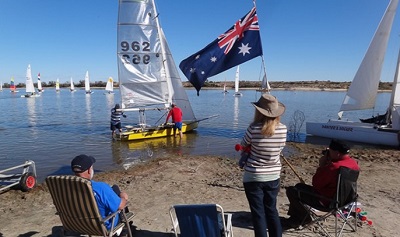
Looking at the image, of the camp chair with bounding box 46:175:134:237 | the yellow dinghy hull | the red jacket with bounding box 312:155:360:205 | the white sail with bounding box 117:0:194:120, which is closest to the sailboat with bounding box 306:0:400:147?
the yellow dinghy hull

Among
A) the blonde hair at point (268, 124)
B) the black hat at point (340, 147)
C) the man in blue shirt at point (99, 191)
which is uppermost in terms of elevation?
the blonde hair at point (268, 124)

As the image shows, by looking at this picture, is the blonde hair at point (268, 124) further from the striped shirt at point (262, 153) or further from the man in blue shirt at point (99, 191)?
the man in blue shirt at point (99, 191)

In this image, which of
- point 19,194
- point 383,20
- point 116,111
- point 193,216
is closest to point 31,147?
point 116,111

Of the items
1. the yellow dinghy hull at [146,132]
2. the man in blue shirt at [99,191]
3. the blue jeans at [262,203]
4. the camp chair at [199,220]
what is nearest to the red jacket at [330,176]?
the blue jeans at [262,203]

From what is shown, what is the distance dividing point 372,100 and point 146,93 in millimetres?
11567

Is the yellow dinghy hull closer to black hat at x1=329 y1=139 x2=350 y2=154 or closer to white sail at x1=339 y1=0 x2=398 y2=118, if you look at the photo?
white sail at x1=339 y1=0 x2=398 y2=118

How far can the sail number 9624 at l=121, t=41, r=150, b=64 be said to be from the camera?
1559cm

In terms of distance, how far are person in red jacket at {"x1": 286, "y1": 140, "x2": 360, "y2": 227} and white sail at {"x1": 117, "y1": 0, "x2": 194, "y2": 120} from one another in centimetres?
1286

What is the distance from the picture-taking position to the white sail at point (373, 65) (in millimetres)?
14914

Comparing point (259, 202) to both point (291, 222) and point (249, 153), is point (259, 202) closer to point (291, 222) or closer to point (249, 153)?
point (249, 153)

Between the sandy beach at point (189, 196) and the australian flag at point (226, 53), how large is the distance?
2837mm

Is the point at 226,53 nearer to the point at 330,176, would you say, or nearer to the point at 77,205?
the point at 330,176

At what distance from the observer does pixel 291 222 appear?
15.5ft

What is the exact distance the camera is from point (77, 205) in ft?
11.3
